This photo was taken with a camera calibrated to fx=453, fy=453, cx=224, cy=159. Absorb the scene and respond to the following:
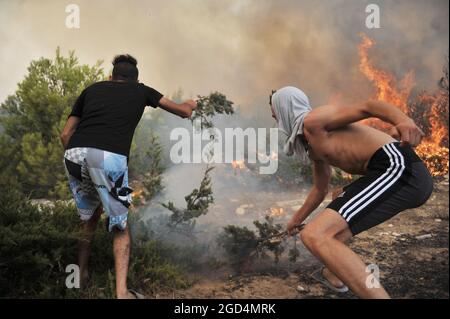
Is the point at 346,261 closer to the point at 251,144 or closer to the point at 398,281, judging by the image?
the point at 398,281

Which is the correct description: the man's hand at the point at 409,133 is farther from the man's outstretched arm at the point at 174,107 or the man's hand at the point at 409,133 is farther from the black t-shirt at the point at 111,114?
the black t-shirt at the point at 111,114

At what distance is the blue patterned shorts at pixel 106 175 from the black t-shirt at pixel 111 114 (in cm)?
6

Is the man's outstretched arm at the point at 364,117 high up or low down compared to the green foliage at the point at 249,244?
up

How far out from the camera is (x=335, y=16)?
8.43 m

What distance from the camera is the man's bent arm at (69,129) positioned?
11.2 ft

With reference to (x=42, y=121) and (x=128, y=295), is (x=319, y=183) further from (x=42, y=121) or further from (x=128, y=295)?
(x=42, y=121)

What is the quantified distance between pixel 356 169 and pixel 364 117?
0.43m

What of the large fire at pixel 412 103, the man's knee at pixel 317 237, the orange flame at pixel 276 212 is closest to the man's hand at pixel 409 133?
the man's knee at pixel 317 237

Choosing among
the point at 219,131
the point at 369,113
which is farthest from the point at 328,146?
the point at 219,131

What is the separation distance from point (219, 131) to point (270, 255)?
3378 mm

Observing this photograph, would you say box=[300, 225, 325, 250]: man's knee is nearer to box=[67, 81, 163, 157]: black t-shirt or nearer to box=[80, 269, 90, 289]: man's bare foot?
box=[67, 81, 163, 157]: black t-shirt

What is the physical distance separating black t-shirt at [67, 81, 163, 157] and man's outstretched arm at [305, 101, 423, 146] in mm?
1192

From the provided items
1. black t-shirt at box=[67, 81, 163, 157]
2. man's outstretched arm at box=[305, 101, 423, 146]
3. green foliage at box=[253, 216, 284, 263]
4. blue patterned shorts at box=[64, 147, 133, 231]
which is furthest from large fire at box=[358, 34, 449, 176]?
blue patterned shorts at box=[64, 147, 133, 231]

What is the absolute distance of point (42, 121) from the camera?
6445mm
